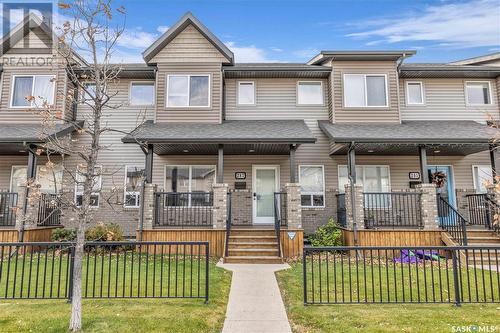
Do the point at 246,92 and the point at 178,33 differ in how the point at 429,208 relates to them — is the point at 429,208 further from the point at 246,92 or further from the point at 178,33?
the point at 178,33

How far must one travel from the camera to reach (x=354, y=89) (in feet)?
42.7

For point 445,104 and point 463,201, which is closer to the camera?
point 463,201

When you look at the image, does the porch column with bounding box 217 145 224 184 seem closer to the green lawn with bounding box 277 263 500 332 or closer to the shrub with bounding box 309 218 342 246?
the shrub with bounding box 309 218 342 246

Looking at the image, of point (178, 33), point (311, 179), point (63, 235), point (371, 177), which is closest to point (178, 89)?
point (178, 33)

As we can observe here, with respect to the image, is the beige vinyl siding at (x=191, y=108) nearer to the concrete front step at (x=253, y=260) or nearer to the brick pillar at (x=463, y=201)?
the concrete front step at (x=253, y=260)

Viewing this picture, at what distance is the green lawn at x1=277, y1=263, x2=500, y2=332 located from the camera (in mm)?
4504

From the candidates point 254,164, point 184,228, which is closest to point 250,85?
point 254,164

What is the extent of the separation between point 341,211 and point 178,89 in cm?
787

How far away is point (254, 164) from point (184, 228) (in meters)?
4.00

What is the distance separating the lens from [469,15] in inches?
677

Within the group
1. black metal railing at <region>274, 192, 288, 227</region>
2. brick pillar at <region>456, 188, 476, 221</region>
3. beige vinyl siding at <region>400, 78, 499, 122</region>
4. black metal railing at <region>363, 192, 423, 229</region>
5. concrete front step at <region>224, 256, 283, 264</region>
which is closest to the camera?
concrete front step at <region>224, 256, 283, 264</region>

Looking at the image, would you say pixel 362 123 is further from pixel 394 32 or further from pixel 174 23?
pixel 394 32

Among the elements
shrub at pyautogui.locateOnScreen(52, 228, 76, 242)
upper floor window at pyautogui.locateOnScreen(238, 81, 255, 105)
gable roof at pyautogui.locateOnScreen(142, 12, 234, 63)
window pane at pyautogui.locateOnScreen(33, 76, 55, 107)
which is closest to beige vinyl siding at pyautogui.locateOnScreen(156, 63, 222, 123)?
gable roof at pyautogui.locateOnScreen(142, 12, 234, 63)

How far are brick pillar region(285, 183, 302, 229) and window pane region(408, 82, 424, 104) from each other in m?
7.25
